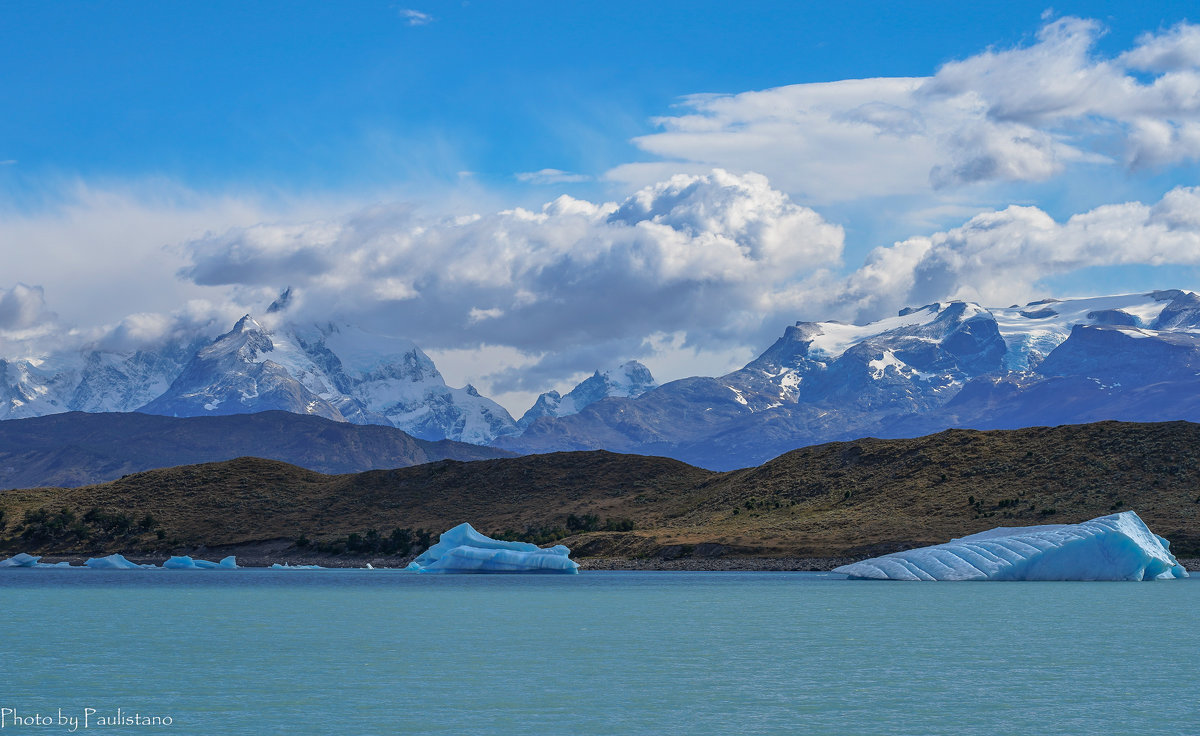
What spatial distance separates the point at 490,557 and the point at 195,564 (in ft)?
171

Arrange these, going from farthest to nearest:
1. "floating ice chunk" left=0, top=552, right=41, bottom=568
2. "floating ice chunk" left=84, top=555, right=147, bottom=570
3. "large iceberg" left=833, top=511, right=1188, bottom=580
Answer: "floating ice chunk" left=0, top=552, right=41, bottom=568, "floating ice chunk" left=84, top=555, right=147, bottom=570, "large iceberg" left=833, top=511, right=1188, bottom=580

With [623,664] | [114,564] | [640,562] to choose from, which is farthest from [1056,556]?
[114,564]

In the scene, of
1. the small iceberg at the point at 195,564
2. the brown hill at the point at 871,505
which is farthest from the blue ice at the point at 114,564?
the brown hill at the point at 871,505

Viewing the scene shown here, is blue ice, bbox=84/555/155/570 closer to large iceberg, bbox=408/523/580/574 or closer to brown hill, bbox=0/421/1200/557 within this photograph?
brown hill, bbox=0/421/1200/557

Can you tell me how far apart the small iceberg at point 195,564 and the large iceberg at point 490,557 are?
118 ft

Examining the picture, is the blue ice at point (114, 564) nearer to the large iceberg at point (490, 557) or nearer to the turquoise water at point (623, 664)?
the large iceberg at point (490, 557)

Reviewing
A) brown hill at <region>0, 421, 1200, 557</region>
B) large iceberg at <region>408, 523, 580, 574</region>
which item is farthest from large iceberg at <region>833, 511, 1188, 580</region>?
large iceberg at <region>408, 523, 580, 574</region>

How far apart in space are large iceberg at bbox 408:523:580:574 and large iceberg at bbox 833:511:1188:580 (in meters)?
38.1

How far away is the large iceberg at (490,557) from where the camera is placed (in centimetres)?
13025

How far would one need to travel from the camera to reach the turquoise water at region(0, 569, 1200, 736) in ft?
113

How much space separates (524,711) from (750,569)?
99.2m

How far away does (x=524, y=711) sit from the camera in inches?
1406

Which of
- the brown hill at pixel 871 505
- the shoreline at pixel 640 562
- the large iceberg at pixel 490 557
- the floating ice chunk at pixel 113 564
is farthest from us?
the floating ice chunk at pixel 113 564

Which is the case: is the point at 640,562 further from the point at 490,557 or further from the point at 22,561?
the point at 22,561
